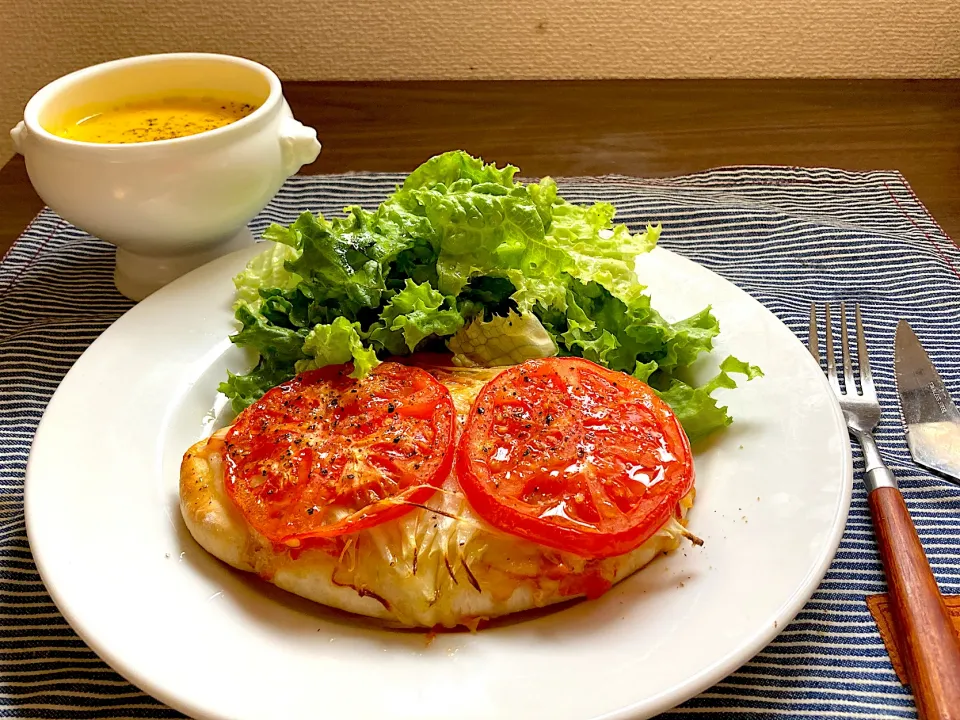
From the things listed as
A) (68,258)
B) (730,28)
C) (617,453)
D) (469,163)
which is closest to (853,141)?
(730,28)

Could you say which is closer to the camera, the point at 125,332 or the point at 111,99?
the point at 125,332

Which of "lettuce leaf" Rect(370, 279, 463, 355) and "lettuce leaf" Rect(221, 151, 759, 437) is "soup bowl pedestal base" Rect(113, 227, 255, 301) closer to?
"lettuce leaf" Rect(221, 151, 759, 437)

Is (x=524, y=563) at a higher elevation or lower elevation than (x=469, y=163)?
lower

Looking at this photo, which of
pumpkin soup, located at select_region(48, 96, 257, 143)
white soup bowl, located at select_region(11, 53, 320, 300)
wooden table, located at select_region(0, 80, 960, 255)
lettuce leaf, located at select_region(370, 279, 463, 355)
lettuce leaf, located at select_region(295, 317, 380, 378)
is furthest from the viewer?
wooden table, located at select_region(0, 80, 960, 255)

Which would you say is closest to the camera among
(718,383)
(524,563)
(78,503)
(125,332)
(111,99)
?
(524,563)

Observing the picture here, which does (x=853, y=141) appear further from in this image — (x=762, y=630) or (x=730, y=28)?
(x=762, y=630)

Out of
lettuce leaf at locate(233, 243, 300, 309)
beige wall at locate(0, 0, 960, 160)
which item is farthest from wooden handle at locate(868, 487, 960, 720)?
beige wall at locate(0, 0, 960, 160)

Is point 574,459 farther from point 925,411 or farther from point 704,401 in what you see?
point 925,411

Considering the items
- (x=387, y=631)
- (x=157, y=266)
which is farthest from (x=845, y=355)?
(x=157, y=266)
